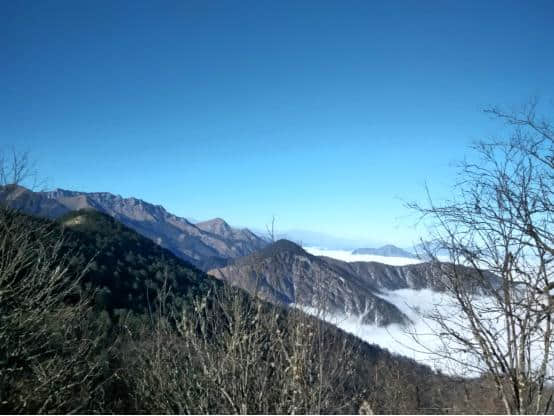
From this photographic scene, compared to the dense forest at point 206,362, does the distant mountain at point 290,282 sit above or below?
above

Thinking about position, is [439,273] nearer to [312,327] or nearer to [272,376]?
[312,327]

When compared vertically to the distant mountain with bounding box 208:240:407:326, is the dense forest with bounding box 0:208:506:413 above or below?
below

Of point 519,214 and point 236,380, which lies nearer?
point 519,214

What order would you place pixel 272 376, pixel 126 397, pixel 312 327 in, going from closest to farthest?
1. pixel 312 327
2. pixel 272 376
3. pixel 126 397

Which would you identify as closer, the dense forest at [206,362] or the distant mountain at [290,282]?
the dense forest at [206,362]

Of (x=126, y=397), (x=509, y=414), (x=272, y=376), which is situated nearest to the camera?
(x=509, y=414)

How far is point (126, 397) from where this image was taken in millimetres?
15992

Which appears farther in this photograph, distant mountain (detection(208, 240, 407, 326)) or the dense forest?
distant mountain (detection(208, 240, 407, 326))

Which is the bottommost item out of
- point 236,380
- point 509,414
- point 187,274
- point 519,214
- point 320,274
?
point 187,274

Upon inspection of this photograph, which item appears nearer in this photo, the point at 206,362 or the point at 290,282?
the point at 290,282

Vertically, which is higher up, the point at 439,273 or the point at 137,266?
the point at 439,273

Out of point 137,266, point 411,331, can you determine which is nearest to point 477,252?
point 411,331

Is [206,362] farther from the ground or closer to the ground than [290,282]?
closer to the ground

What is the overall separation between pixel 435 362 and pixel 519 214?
7.47 feet
